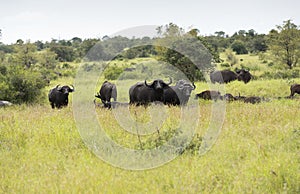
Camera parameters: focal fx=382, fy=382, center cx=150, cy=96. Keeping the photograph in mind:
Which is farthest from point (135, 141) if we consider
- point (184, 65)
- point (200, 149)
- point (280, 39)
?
point (280, 39)

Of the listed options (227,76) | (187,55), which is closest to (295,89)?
(227,76)

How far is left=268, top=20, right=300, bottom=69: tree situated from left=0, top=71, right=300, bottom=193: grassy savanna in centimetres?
2186

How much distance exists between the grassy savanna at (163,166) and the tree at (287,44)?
71.7ft

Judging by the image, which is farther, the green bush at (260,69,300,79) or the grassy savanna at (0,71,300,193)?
the green bush at (260,69,300,79)

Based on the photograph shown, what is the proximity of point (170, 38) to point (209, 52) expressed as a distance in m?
3.40

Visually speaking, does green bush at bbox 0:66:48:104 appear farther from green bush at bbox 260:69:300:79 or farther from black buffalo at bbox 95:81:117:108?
green bush at bbox 260:69:300:79

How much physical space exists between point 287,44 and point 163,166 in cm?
2675

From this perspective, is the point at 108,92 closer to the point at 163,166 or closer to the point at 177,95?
the point at 177,95

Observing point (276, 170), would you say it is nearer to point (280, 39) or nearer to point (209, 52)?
point (209, 52)

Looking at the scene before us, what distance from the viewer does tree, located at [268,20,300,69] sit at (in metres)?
30.2

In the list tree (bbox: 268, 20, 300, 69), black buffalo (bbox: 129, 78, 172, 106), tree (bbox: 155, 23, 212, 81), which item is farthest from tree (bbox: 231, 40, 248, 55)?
black buffalo (bbox: 129, 78, 172, 106)

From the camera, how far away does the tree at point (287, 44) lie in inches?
1189

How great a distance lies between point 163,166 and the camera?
6.70m

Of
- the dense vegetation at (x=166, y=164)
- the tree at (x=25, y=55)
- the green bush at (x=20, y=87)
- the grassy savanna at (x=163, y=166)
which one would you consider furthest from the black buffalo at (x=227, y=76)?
the tree at (x=25, y=55)
